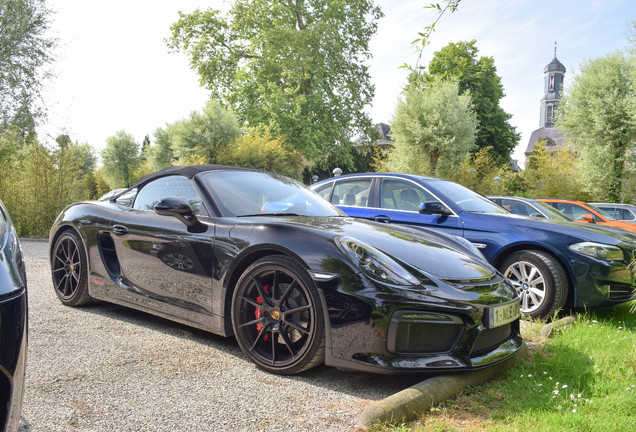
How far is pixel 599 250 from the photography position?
458cm

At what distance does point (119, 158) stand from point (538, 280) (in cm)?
5150

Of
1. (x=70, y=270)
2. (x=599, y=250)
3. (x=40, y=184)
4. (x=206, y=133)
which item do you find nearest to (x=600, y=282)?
(x=599, y=250)

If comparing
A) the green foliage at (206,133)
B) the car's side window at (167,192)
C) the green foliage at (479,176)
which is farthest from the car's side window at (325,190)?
the green foliage at (206,133)

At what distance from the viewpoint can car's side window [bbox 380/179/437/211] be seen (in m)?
5.66

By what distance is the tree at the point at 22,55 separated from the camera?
18469 mm

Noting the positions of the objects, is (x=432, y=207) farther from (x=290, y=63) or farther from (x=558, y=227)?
(x=290, y=63)

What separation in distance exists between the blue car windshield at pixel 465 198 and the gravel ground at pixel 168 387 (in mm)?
2965

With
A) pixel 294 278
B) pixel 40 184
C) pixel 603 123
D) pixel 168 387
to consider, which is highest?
pixel 603 123

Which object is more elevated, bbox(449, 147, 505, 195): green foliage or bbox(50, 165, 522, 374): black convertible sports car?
bbox(449, 147, 505, 195): green foliage

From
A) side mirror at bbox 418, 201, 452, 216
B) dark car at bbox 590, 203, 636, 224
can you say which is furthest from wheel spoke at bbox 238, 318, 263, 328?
dark car at bbox 590, 203, 636, 224

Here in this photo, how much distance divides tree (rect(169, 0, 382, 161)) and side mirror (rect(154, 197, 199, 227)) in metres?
26.4

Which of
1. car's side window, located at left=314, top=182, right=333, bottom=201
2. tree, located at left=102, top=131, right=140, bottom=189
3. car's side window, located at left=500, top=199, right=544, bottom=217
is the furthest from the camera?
→ tree, located at left=102, top=131, right=140, bottom=189

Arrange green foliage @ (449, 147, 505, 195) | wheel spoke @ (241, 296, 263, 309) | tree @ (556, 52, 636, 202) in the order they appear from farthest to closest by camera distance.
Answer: green foliage @ (449, 147, 505, 195) → tree @ (556, 52, 636, 202) → wheel spoke @ (241, 296, 263, 309)

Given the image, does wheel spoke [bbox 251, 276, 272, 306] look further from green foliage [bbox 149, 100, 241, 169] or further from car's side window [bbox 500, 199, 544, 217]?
green foliage [bbox 149, 100, 241, 169]
